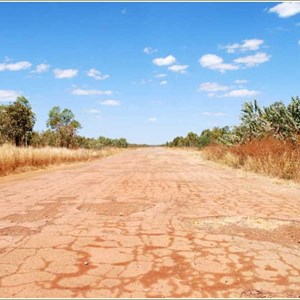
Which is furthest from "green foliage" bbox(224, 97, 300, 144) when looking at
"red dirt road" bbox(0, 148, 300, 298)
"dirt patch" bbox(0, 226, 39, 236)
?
"dirt patch" bbox(0, 226, 39, 236)

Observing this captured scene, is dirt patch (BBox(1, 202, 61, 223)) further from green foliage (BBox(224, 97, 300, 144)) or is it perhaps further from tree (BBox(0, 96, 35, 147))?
tree (BBox(0, 96, 35, 147))

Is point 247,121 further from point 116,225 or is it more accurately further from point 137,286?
point 137,286

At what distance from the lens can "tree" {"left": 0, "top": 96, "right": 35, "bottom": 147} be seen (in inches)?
1221

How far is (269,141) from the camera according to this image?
16.2 metres

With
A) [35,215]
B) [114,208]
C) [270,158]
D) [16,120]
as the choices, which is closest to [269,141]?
[270,158]

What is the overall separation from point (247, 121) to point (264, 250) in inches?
676

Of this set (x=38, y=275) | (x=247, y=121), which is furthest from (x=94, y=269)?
(x=247, y=121)

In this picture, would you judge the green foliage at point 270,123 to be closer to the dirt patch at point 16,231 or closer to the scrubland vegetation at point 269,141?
the scrubland vegetation at point 269,141

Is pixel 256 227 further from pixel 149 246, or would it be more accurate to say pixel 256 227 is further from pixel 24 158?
pixel 24 158

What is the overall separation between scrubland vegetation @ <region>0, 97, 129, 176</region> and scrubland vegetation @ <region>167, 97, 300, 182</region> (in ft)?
32.4

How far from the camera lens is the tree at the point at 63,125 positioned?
134 ft

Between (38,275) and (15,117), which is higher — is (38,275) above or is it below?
below

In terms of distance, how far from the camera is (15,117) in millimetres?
31453

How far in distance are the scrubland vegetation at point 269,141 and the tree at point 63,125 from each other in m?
21.4
